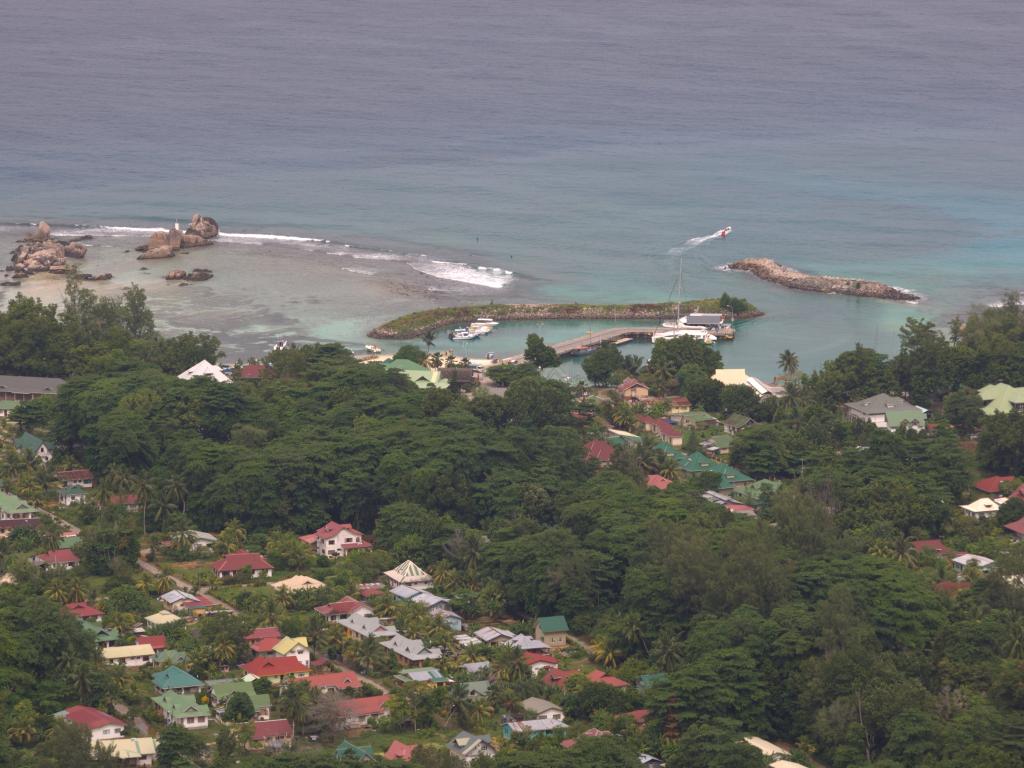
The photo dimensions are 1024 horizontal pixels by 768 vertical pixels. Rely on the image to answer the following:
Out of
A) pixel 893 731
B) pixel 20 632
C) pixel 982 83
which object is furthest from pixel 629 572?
pixel 982 83

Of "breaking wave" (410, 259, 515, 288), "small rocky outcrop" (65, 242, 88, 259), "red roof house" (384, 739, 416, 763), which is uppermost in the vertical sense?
"small rocky outcrop" (65, 242, 88, 259)

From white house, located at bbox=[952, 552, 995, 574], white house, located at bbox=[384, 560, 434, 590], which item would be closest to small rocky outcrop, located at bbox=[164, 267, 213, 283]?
white house, located at bbox=[384, 560, 434, 590]

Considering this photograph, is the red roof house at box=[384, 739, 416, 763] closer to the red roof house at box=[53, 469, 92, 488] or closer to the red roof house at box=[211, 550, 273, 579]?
the red roof house at box=[211, 550, 273, 579]

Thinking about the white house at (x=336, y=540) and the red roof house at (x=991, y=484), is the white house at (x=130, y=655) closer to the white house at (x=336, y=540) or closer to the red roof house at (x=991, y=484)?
the white house at (x=336, y=540)

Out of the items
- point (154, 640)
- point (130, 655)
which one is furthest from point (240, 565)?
point (130, 655)

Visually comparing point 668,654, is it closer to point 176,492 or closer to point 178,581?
point 178,581

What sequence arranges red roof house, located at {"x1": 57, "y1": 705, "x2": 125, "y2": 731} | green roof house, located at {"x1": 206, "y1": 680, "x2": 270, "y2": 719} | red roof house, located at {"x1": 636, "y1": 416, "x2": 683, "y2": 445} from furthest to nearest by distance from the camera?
A: red roof house, located at {"x1": 636, "y1": 416, "x2": 683, "y2": 445}
green roof house, located at {"x1": 206, "y1": 680, "x2": 270, "y2": 719}
red roof house, located at {"x1": 57, "y1": 705, "x2": 125, "y2": 731}
